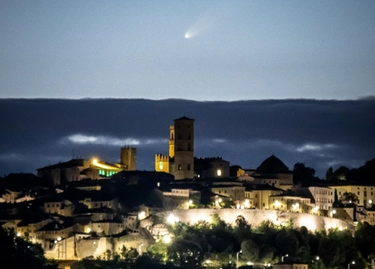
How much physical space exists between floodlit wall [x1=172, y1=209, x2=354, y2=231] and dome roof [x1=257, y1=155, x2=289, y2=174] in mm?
9982

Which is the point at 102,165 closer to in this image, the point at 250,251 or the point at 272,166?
the point at 272,166

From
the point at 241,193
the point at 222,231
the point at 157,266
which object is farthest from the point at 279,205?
the point at 157,266

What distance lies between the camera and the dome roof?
335 feet

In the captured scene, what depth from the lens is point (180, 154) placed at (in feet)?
326

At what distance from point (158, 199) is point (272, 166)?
49.9 feet

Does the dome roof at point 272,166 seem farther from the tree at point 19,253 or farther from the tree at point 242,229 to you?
the tree at point 19,253

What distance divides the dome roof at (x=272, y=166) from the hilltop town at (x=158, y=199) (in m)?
0.06

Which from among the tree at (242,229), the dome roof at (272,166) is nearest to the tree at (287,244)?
the tree at (242,229)

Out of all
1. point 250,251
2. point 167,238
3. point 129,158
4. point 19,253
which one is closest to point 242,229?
point 250,251

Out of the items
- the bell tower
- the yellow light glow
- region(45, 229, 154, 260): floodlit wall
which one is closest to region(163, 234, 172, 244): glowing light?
region(45, 229, 154, 260): floodlit wall

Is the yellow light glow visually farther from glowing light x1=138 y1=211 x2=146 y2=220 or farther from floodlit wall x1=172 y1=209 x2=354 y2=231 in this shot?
floodlit wall x1=172 y1=209 x2=354 y2=231

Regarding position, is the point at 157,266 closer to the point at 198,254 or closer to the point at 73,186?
the point at 198,254

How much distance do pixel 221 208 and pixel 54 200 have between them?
27.7 feet

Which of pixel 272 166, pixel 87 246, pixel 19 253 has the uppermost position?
pixel 272 166
